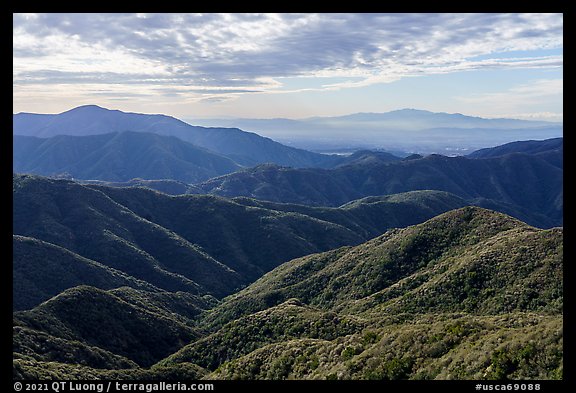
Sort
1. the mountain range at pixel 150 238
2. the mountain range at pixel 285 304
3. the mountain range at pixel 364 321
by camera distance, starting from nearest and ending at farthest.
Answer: the mountain range at pixel 364 321, the mountain range at pixel 285 304, the mountain range at pixel 150 238

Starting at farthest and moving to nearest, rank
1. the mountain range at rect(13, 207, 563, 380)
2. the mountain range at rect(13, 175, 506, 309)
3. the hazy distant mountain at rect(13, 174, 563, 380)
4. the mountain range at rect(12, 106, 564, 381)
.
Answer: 1. the mountain range at rect(13, 175, 506, 309)
2. the hazy distant mountain at rect(13, 174, 563, 380)
3. the mountain range at rect(12, 106, 564, 381)
4. the mountain range at rect(13, 207, 563, 380)

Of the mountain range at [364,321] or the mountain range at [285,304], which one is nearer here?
the mountain range at [364,321]

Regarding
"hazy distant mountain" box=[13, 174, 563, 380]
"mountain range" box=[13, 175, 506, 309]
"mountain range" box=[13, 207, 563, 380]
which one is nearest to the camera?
"mountain range" box=[13, 207, 563, 380]

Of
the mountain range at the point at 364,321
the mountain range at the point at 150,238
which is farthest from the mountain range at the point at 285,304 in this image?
the mountain range at the point at 150,238

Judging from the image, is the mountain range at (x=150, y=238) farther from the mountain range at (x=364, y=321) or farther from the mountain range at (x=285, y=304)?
the mountain range at (x=364, y=321)

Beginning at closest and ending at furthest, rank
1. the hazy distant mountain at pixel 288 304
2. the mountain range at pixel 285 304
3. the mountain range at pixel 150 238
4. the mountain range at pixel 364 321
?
the mountain range at pixel 364 321 < the mountain range at pixel 285 304 < the hazy distant mountain at pixel 288 304 < the mountain range at pixel 150 238

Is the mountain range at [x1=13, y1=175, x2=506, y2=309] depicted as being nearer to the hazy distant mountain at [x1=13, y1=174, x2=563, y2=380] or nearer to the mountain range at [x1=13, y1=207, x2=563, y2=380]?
the hazy distant mountain at [x1=13, y1=174, x2=563, y2=380]

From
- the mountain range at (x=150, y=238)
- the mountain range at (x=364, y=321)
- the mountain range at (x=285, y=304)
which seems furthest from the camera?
the mountain range at (x=150, y=238)

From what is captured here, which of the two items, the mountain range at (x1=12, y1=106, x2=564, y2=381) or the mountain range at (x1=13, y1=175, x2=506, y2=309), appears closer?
the mountain range at (x1=12, y1=106, x2=564, y2=381)

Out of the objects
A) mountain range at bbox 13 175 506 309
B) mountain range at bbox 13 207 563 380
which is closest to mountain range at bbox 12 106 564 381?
mountain range at bbox 13 207 563 380

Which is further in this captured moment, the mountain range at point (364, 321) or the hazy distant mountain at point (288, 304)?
the hazy distant mountain at point (288, 304)

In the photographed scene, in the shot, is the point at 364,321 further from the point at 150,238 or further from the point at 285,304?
the point at 150,238
